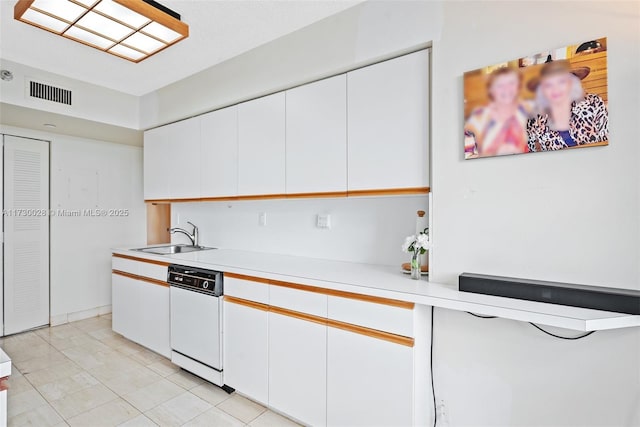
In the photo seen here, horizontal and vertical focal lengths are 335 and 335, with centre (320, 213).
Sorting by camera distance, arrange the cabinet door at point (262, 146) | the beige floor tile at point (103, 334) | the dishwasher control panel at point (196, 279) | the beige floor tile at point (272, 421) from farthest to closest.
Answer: the beige floor tile at point (103, 334) < the cabinet door at point (262, 146) < the dishwasher control panel at point (196, 279) < the beige floor tile at point (272, 421)

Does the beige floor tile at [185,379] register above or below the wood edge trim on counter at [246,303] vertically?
below

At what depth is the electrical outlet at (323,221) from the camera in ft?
8.52

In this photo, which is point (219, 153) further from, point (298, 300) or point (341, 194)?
point (298, 300)

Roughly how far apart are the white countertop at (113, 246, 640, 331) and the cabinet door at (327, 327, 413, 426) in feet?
0.87

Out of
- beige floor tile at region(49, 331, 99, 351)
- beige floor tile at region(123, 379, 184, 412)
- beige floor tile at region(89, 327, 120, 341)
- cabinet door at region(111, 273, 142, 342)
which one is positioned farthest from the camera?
beige floor tile at region(89, 327, 120, 341)

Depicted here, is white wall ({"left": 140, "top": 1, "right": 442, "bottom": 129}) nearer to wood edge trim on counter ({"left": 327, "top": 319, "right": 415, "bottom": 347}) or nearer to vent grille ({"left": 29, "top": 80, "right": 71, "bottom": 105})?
vent grille ({"left": 29, "top": 80, "right": 71, "bottom": 105})

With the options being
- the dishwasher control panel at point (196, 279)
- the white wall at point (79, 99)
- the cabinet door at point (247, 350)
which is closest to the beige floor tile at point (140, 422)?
the cabinet door at point (247, 350)

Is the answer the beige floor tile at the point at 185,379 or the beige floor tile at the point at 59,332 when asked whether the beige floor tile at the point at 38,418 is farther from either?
the beige floor tile at the point at 59,332

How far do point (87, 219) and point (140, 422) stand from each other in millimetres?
2872

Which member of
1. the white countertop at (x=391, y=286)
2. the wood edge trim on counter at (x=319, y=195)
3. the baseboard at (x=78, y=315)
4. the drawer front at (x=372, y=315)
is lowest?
the baseboard at (x=78, y=315)

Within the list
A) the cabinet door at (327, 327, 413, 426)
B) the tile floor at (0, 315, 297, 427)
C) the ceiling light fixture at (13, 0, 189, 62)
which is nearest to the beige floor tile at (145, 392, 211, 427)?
the tile floor at (0, 315, 297, 427)

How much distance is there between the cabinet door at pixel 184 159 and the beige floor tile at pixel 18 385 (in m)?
1.84

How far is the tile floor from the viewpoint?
2094mm

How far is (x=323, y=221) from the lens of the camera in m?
2.62
